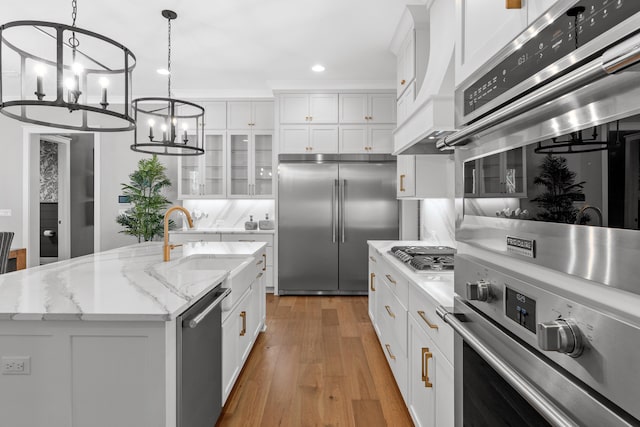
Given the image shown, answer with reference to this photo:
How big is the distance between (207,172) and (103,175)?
1.65m

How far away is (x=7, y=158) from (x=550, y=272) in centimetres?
710

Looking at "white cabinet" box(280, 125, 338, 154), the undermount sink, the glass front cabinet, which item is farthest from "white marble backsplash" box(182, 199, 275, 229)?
the glass front cabinet

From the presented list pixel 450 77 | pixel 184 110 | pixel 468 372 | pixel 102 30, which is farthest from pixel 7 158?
pixel 468 372

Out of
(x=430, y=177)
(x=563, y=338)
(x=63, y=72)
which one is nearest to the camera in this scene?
(x=563, y=338)

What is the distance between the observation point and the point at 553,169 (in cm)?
69

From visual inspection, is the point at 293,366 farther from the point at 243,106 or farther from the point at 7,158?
the point at 7,158

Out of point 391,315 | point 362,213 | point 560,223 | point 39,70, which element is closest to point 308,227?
point 362,213

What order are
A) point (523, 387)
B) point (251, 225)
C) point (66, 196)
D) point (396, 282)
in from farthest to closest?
point (66, 196) < point (251, 225) < point (396, 282) < point (523, 387)

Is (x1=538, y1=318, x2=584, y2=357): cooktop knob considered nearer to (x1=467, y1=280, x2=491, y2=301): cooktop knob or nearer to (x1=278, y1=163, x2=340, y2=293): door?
(x1=467, y1=280, x2=491, y2=301): cooktop knob

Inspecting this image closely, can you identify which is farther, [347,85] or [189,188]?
[189,188]

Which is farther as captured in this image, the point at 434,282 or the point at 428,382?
the point at 434,282

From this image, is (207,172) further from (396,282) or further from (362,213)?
(396,282)

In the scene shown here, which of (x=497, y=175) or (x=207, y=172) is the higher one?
(x=207, y=172)

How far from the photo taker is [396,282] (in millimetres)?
2432
